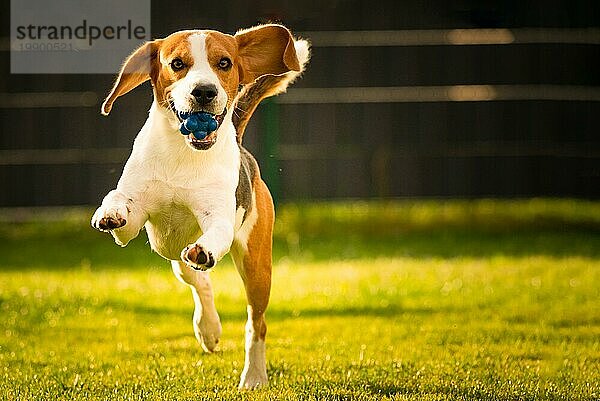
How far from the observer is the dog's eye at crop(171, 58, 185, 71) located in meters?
4.42

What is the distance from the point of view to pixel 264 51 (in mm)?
4867

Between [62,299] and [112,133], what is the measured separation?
4651 mm

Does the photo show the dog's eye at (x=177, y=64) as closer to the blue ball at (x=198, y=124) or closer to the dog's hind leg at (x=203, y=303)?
the blue ball at (x=198, y=124)

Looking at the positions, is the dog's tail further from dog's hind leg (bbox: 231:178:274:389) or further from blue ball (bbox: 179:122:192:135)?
blue ball (bbox: 179:122:192:135)

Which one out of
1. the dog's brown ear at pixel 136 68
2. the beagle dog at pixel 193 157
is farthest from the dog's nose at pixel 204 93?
the dog's brown ear at pixel 136 68

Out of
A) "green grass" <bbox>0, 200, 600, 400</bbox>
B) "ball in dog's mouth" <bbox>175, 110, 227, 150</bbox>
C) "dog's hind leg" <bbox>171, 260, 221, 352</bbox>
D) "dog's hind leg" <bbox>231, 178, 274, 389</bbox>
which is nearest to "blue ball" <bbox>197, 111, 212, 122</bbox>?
"ball in dog's mouth" <bbox>175, 110, 227, 150</bbox>

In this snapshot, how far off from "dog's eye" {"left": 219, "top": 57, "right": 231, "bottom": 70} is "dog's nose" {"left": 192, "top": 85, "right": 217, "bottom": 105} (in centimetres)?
17

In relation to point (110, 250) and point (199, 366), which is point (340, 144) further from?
point (199, 366)

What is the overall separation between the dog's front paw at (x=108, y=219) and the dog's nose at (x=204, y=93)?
485 mm

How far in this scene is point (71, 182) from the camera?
1256 centimetres

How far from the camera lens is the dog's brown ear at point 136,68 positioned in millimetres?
4629

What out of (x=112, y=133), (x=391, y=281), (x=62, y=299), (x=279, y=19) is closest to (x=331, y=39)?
(x=279, y=19)

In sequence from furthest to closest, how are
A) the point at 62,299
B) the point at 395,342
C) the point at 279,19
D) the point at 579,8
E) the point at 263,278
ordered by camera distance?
the point at 579,8 < the point at 279,19 < the point at 62,299 < the point at 395,342 < the point at 263,278

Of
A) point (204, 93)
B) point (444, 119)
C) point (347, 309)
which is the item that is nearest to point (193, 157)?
point (204, 93)
